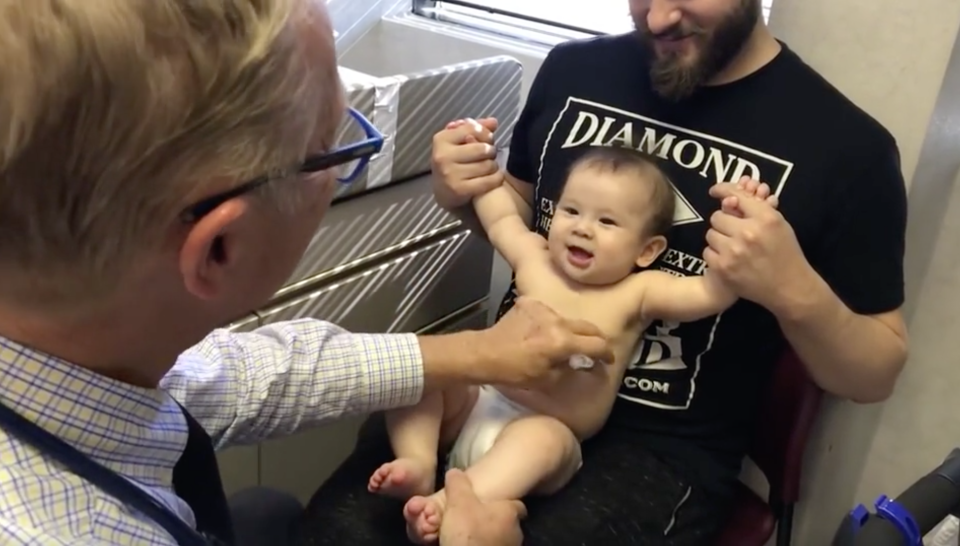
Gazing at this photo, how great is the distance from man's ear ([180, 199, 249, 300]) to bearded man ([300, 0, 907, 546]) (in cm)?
58

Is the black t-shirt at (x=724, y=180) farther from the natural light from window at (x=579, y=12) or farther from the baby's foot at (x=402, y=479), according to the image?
the natural light from window at (x=579, y=12)

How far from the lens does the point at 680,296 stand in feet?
3.93

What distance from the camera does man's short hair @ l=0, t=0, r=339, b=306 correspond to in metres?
0.54

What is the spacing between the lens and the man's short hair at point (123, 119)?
0.54 meters

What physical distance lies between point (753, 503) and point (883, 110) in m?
0.61

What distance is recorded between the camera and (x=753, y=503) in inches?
53.6

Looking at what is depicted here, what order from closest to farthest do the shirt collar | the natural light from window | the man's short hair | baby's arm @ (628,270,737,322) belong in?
the man's short hair < the shirt collar < baby's arm @ (628,270,737,322) < the natural light from window

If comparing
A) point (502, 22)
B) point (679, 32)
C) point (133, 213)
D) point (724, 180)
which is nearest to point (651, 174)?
point (724, 180)

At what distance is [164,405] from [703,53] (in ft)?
2.74

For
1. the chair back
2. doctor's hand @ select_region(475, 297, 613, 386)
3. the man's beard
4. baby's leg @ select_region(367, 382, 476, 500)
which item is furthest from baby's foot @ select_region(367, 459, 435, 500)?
the man's beard

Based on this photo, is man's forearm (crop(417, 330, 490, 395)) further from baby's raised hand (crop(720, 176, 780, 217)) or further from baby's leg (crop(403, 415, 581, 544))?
baby's raised hand (crop(720, 176, 780, 217))

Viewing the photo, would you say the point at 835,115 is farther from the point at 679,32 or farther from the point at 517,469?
Answer: the point at 517,469

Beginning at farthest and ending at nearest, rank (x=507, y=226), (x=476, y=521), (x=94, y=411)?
(x=507, y=226)
(x=476, y=521)
(x=94, y=411)

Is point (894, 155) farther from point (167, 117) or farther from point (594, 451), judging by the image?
point (167, 117)
